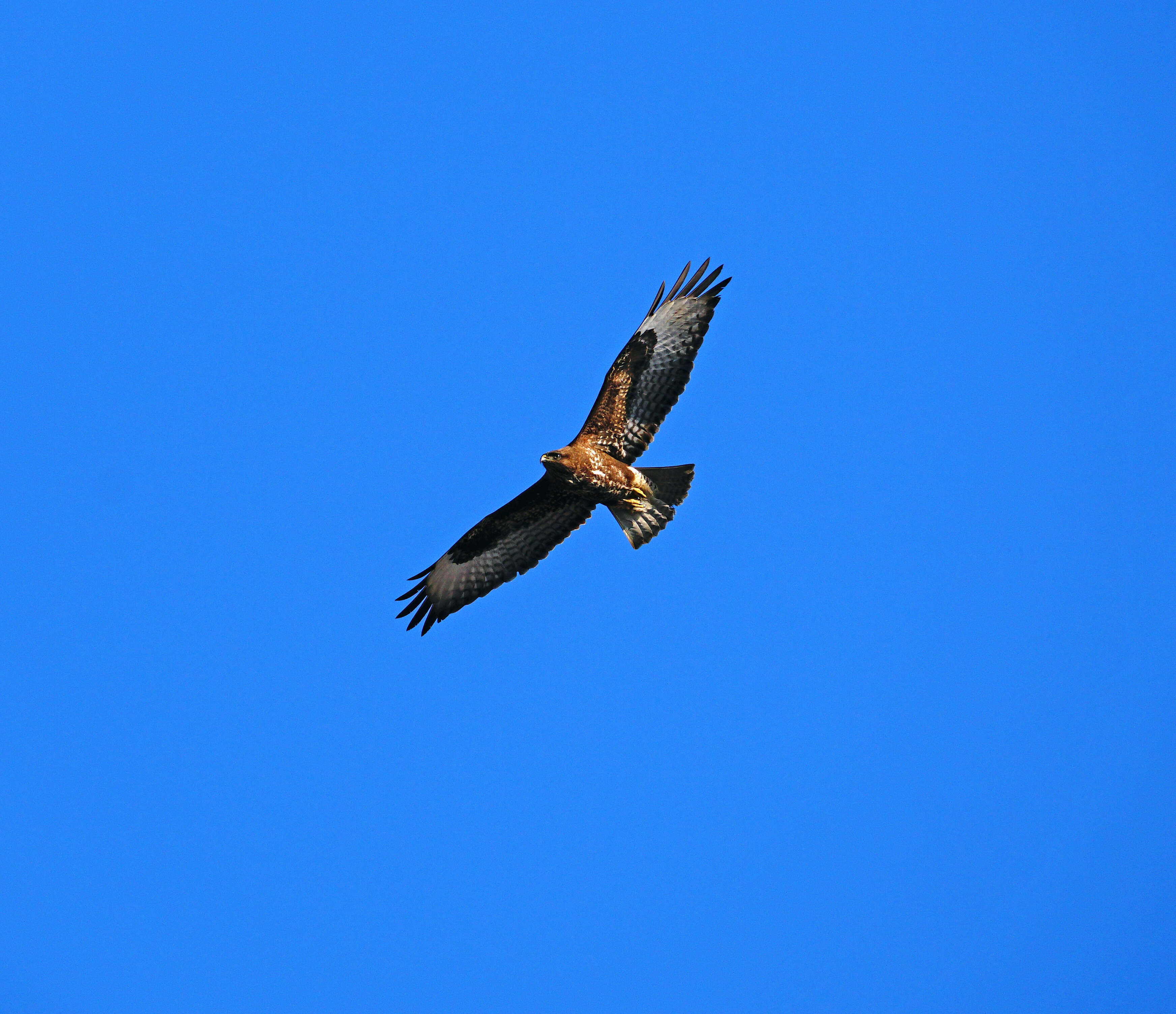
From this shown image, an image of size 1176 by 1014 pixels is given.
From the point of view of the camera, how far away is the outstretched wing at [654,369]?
40.4ft

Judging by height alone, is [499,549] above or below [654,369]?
below

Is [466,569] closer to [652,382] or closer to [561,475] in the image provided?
[561,475]

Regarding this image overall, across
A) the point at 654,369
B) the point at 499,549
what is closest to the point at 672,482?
the point at 654,369

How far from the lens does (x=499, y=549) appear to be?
13242 mm

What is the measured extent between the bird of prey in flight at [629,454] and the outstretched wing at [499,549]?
1cm

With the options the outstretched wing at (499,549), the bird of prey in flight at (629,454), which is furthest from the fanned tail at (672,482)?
the outstretched wing at (499,549)

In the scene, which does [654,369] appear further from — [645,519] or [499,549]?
[499,549]

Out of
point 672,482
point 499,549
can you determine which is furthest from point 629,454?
point 499,549

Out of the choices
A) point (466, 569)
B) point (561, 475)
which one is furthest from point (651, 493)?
point (466, 569)

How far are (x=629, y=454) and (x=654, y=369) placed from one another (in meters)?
0.94

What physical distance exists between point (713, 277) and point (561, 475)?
2681 mm

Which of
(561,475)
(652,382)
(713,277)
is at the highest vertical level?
(713,277)

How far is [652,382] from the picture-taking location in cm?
1238

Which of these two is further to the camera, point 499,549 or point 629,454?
point 499,549
